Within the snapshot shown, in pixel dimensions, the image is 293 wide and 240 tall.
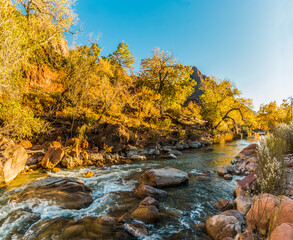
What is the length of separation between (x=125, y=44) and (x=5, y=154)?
32675 millimetres

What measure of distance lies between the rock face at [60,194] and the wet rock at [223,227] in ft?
12.6

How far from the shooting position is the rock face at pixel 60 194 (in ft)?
17.3

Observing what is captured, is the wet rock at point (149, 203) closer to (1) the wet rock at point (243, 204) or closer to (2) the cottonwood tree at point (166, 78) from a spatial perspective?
(1) the wet rock at point (243, 204)

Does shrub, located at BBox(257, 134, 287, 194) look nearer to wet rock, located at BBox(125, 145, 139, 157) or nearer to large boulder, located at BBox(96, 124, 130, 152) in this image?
wet rock, located at BBox(125, 145, 139, 157)

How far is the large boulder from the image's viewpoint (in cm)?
1368

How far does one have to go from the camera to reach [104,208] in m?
A: 5.20

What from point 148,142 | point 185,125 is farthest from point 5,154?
point 185,125

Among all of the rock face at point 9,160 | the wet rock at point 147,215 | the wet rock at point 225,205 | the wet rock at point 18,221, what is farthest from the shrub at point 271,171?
the rock face at point 9,160

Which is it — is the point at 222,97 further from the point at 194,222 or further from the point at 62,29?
the point at 194,222

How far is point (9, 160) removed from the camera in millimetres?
6988

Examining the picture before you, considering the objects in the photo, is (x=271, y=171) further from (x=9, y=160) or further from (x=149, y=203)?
(x=9, y=160)

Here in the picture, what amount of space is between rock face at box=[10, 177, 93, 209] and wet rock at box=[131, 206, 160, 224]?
1.93 metres

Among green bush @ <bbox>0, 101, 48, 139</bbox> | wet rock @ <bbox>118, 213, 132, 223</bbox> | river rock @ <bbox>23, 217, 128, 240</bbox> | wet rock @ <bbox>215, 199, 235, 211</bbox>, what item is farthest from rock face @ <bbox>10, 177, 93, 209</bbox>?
wet rock @ <bbox>215, 199, 235, 211</bbox>

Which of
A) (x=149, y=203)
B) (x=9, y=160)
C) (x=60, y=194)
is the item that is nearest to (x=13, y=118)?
(x=9, y=160)
